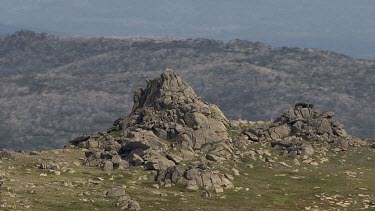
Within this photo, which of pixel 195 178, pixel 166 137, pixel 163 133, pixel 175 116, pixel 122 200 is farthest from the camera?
pixel 175 116

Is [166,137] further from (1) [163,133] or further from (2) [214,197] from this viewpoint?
(2) [214,197]

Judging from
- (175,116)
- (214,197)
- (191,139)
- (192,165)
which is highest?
(175,116)

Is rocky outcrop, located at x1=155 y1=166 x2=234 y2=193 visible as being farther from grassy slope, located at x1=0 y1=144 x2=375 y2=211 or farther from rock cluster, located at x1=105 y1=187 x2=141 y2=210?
rock cluster, located at x1=105 y1=187 x2=141 y2=210

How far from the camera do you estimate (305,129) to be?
135875 mm

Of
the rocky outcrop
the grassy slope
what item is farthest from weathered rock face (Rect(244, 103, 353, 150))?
the rocky outcrop

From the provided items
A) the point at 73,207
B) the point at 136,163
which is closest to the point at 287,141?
the point at 136,163

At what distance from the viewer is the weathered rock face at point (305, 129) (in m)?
132

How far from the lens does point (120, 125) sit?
139 m

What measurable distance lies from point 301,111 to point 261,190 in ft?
166

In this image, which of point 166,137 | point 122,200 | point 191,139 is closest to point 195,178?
point 122,200

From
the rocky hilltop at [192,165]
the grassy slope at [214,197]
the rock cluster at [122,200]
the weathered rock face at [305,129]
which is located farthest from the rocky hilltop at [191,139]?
the rock cluster at [122,200]

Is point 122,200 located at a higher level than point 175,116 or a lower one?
lower

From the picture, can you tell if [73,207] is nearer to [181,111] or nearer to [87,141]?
[87,141]

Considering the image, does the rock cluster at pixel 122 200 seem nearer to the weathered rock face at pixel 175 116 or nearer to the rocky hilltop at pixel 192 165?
the rocky hilltop at pixel 192 165
